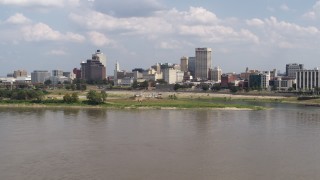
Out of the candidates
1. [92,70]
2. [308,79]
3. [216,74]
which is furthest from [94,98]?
[92,70]

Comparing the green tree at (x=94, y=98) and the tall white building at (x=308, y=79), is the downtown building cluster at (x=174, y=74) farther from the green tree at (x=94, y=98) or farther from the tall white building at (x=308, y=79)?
the green tree at (x=94, y=98)

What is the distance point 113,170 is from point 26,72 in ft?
469

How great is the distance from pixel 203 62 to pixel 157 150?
104 meters

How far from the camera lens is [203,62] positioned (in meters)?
117

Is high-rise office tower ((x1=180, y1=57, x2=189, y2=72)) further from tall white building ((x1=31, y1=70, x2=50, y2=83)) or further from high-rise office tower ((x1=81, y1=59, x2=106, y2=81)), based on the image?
tall white building ((x1=31, y1=70, x2=50, y2=83))

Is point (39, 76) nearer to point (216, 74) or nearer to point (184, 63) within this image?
point (184, 63)

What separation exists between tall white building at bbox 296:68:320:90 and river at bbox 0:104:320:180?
47.5m

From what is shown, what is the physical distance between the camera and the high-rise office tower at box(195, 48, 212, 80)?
116375 mm

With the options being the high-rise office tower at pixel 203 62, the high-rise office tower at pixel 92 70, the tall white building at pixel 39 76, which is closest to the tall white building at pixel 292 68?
the high-rise office tower at pixel 203 62

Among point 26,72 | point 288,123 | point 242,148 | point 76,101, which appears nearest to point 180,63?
point 26,72

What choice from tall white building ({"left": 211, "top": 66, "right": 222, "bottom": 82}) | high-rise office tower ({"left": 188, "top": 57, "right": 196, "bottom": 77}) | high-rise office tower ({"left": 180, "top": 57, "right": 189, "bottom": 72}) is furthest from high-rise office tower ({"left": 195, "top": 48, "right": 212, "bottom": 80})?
high-rise office tower ({"left": 180, "top": 57, "right": 189, "bottom": 72})

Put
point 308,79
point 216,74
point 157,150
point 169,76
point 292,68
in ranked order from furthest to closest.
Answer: point 216,74 < point 292,68 < point 169,76 < point 308,79 < point 157,150

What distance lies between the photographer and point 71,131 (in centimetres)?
1933

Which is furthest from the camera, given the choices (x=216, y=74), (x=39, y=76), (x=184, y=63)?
(x=184, y=63)
